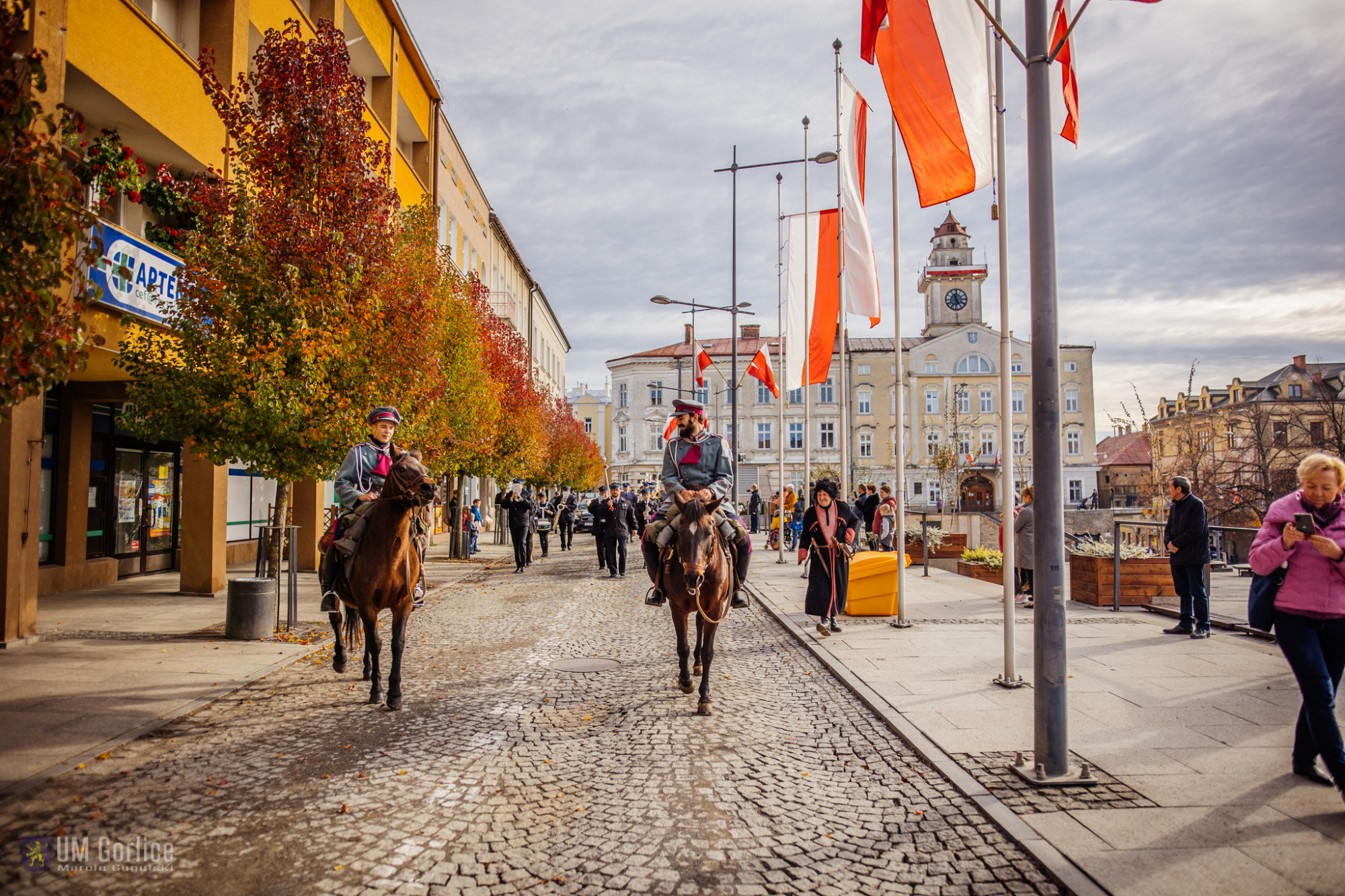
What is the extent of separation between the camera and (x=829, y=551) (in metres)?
10.7

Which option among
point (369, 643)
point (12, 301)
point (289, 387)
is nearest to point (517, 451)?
point (289, 387)

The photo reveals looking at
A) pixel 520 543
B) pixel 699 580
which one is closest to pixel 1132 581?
pixel 699 580

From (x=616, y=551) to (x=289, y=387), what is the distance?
10.7 metres

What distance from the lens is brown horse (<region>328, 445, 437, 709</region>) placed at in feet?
22.6

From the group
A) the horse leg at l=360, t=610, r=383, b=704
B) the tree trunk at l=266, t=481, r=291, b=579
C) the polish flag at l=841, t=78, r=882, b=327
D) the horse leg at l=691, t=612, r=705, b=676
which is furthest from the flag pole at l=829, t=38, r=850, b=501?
the tree trunk at l=266, t=481, r=291, b=579

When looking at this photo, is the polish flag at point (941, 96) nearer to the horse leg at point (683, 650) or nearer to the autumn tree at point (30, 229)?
the horse leg at point (683, 650)

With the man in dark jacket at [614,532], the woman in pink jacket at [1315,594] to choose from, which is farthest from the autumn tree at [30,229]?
the man in dark jacket at [614,532]

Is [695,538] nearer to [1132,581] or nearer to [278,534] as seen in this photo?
[278,534]

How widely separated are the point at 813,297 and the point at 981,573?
7024 millimetres

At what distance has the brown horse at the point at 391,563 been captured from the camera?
6.88 m

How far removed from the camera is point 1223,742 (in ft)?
18.4

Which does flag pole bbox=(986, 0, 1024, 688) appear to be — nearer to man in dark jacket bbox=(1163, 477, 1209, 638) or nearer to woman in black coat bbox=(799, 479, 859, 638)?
woman in black coat bbox=(799, 479, 859, 638)

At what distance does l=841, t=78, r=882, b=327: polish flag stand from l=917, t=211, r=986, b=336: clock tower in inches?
2310

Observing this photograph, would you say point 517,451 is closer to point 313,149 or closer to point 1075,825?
point 313,149
